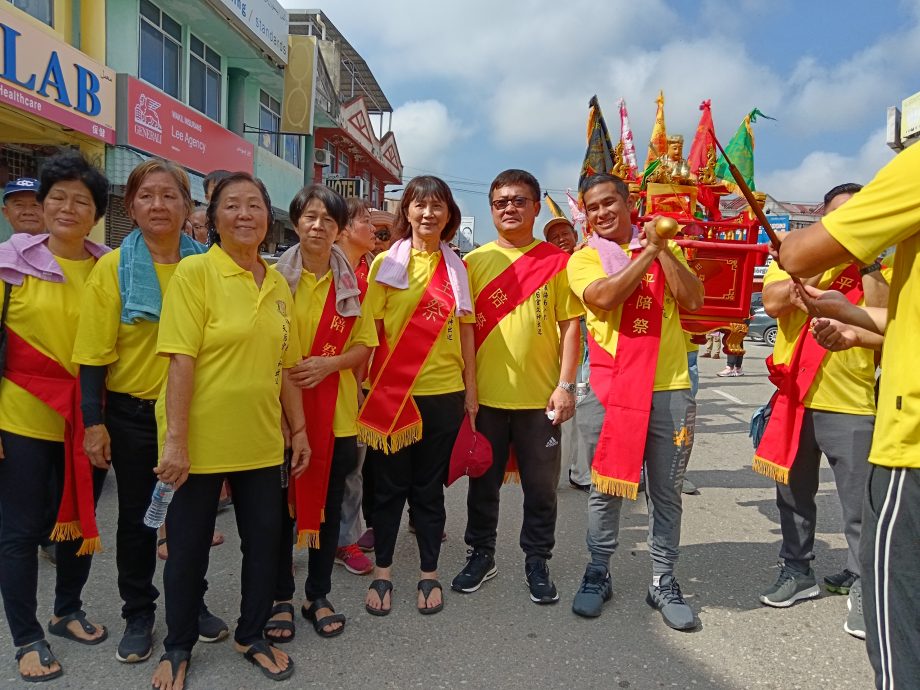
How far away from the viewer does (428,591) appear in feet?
9.61

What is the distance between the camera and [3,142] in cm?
883

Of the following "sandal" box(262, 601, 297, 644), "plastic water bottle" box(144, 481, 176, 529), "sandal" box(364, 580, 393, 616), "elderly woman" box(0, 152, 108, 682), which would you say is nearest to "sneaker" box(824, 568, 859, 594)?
"sandal" box(364, 580, 393, 616)

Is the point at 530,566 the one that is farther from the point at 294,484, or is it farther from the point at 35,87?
the point at 35,87

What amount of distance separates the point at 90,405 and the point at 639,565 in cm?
272

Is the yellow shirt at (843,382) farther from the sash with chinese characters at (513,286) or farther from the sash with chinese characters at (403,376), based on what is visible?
the sash with chinese characters at (403,376)

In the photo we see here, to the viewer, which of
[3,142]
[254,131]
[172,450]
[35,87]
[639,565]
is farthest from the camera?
[254,131]

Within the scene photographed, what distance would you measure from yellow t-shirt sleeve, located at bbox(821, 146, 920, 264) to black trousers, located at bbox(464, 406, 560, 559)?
5.74ft

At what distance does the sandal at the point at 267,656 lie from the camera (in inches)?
91.3

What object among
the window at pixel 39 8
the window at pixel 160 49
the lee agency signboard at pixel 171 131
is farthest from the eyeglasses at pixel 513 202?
the window at pixel 160 49

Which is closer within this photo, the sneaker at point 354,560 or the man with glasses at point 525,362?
the man with glasses at point 525,362

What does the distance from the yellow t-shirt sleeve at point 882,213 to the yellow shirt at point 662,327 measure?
54.0 inches

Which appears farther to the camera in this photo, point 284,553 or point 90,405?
point 284,553

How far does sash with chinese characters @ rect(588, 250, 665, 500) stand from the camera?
2775 millimetres

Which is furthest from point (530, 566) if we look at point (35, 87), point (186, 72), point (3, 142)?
point (186, 72)
